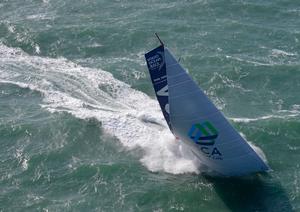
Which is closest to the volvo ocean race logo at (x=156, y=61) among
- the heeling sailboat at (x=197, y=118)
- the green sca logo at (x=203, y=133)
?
the heeling sailboat at (x=197, y=118)

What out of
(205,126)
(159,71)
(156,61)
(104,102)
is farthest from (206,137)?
(104,102)

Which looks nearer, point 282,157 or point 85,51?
point 282,157

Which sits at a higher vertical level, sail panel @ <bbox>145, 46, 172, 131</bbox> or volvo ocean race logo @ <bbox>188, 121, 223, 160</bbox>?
sail panel @ <bbox>145, 46, 172, 131</bbox>

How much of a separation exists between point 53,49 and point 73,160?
1930cm

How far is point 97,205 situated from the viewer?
Answer: 34.2m

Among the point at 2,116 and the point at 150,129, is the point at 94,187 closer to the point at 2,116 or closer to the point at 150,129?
the point at 150,129

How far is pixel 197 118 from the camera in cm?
3316

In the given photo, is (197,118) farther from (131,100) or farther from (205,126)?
(131,100)

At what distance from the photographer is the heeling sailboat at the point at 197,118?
32.5m

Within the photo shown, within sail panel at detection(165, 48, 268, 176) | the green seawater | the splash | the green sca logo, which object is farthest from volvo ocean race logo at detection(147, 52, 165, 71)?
the green seawater

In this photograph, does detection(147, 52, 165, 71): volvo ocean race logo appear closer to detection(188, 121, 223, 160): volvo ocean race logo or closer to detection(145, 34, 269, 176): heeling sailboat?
detection(145, 34, 269, 176): heeling sailboat

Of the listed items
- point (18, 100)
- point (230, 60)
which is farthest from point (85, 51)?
point (230, 60)

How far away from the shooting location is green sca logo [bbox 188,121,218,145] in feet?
109

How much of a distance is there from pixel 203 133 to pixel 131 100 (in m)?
12.7
